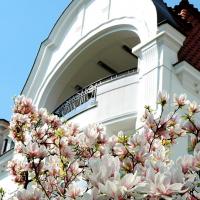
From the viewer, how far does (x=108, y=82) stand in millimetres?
12914

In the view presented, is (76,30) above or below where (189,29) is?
above

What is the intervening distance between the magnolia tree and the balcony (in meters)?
5.83

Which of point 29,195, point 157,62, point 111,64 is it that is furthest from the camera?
point 111,64

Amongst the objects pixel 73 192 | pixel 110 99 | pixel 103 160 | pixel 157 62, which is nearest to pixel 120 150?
pixel 73 192

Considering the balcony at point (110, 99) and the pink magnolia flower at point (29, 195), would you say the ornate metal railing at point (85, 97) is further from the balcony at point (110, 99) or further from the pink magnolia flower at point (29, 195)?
the pink magnolia flower at point (29, 195)

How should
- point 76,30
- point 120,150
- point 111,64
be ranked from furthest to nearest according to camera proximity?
point 111,64 < point 76,30 < point 120,150

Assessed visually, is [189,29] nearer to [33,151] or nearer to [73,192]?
[33,151]

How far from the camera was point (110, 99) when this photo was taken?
1264cm

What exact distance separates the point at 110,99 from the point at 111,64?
407 centimetres

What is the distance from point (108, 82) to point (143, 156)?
848cm

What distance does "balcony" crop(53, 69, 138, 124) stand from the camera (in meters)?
12.3

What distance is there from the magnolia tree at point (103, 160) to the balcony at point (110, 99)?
5827 mm

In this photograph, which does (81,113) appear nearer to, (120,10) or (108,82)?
(108,82)

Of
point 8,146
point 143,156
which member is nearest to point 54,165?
point 143,156
